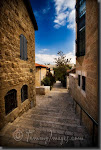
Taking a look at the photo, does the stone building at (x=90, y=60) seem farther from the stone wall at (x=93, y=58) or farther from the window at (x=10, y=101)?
the window at (x=10, y=101)

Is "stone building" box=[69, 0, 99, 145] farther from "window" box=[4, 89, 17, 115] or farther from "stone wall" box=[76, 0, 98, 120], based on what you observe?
"window" box=[4, 89, 17, 115]

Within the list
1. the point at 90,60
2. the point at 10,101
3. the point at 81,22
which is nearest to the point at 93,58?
the point at 90,60

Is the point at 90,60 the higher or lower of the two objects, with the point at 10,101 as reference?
higher

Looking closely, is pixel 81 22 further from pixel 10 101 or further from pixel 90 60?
pixel 10 101

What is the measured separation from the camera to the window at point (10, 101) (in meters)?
2.65

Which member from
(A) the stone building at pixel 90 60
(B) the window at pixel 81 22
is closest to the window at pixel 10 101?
(A) the stone building at pixel 90 60

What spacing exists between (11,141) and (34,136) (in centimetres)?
63

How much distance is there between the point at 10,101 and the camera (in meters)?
2.82

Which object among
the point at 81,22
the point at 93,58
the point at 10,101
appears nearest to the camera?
the point at 93,58

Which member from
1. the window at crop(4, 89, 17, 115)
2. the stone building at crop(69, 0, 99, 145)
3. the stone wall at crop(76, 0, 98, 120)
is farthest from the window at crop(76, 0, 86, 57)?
the window at crop(4, 89, 17, 115)

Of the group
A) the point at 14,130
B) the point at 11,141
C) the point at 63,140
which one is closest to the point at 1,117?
the point at 14,130

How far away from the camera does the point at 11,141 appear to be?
6.05ft

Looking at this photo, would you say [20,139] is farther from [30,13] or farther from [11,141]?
[30,13]

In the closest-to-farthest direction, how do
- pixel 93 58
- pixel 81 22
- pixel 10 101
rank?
1. pixel 93 58
2. pixel 10 101
3. pixel 81 22
